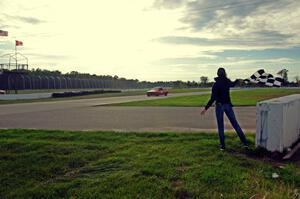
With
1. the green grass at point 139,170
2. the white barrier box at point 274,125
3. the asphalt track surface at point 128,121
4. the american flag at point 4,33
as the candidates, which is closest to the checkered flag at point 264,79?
the white barrier box at point 274,125

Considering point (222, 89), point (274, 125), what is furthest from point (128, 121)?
point (274, 125)

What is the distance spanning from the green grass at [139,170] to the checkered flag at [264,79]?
1575mm

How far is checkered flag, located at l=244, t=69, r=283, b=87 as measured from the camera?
21.2 ft

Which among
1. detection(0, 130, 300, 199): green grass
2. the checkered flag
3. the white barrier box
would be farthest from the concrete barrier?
the white barrier box

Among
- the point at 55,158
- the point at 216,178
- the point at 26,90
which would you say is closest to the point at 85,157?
the point at 55,158

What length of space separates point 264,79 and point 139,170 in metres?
3.36

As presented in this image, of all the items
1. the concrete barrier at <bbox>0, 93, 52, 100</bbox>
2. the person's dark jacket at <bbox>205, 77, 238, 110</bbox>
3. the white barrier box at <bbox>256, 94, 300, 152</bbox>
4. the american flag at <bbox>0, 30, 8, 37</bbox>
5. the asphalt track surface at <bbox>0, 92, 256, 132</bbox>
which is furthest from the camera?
the american flag at <bbox>0, 30, 8, 37</bbox>

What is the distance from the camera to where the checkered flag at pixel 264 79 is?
648 cm

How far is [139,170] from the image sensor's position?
5.54 meters

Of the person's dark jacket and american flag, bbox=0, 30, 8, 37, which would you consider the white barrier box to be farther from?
american flag, bbox=0, 30, 8, 37

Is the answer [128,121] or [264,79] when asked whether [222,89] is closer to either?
[264,79]

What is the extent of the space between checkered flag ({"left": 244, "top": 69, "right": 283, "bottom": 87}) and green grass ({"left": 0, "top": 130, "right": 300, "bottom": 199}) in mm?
1575

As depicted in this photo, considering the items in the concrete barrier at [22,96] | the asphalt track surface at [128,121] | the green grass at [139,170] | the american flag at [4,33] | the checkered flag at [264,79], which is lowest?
the green grass at [139,170]

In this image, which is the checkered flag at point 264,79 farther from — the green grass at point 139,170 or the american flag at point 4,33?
the american flag at point 4,33
